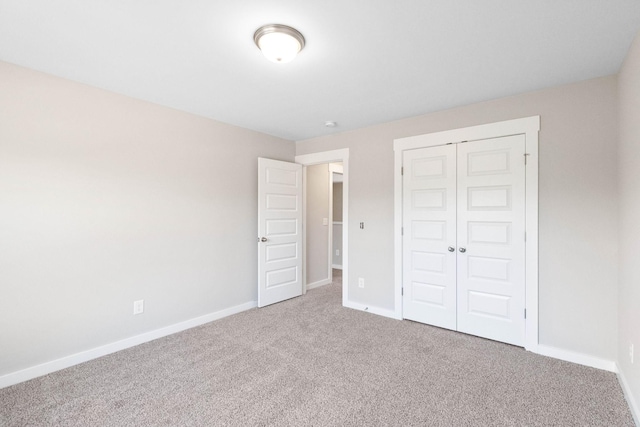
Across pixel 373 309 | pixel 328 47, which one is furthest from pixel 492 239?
pixel 328 47

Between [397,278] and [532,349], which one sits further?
[397,278]

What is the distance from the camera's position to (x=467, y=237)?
3062mm

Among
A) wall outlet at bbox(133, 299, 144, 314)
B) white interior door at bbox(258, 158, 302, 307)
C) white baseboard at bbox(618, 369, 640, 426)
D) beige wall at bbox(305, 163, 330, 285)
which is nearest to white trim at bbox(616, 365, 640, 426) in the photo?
white baseboard at bbox(618, 369, 640, 426)

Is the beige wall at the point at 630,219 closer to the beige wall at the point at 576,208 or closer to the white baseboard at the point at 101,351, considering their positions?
the beige wall at the point at 576,208

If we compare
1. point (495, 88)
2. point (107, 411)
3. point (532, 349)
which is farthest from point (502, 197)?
point (107, 411)

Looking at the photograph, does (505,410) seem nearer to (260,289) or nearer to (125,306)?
(260,289)

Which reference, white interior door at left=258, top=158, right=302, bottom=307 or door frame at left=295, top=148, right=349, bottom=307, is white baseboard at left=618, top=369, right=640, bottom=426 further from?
white interior door at left=258, top=158, right=302, bottom=307

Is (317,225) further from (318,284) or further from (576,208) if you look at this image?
(576,208)

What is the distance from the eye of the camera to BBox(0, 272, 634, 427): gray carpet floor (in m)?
1.85

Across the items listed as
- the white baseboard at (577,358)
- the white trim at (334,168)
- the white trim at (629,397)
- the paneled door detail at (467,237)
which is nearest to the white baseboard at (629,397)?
the white trim at (629,397)

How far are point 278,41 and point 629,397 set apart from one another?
3.24 m

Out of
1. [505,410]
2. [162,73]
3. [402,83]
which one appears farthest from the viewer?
[402,83]

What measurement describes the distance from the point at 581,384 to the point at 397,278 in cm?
175

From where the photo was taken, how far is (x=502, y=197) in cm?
285
